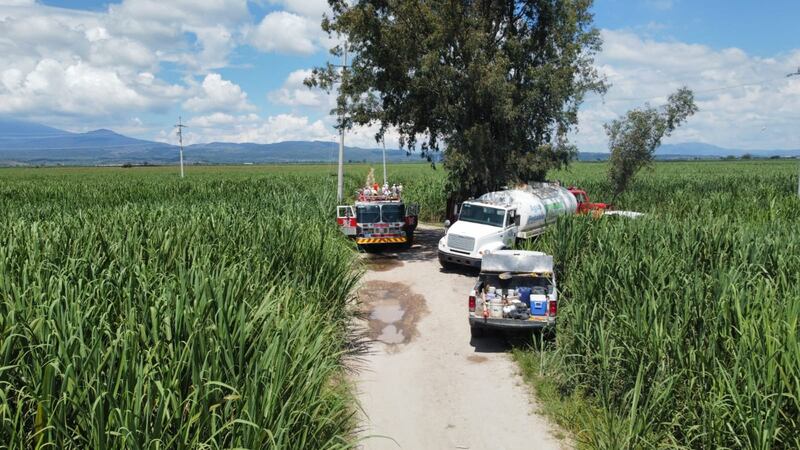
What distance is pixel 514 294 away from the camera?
34.5 ft

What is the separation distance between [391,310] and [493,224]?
5.54m

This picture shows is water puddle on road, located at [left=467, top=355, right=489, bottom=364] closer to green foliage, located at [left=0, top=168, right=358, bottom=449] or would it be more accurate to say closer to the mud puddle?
green foliage, located at [left=0, top=168, right=358, bottom=449]

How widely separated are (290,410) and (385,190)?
1690cm

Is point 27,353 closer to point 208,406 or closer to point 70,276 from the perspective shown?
point 208,406

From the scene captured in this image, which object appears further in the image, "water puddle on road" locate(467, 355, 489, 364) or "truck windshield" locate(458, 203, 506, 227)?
"truck windshield" locate(458, 203, 506, 227)

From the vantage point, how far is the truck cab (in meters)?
15.8

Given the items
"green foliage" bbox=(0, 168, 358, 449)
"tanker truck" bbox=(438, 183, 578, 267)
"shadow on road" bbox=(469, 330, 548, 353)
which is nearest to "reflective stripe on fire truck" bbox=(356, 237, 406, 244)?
"tanker truck" bbox=(438, 183, 578, 267)

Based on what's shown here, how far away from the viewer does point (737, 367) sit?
16.0 feet

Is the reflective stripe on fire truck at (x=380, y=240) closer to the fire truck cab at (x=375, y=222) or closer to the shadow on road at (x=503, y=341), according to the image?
the fire truck cab at (x=375, y=222)

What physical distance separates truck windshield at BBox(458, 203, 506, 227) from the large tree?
5.17 feet

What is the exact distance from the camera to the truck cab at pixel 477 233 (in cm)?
1580

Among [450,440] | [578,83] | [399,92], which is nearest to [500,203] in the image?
[399,92]

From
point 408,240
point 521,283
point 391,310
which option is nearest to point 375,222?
point 408,240

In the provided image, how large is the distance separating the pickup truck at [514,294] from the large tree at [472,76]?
7.25m
